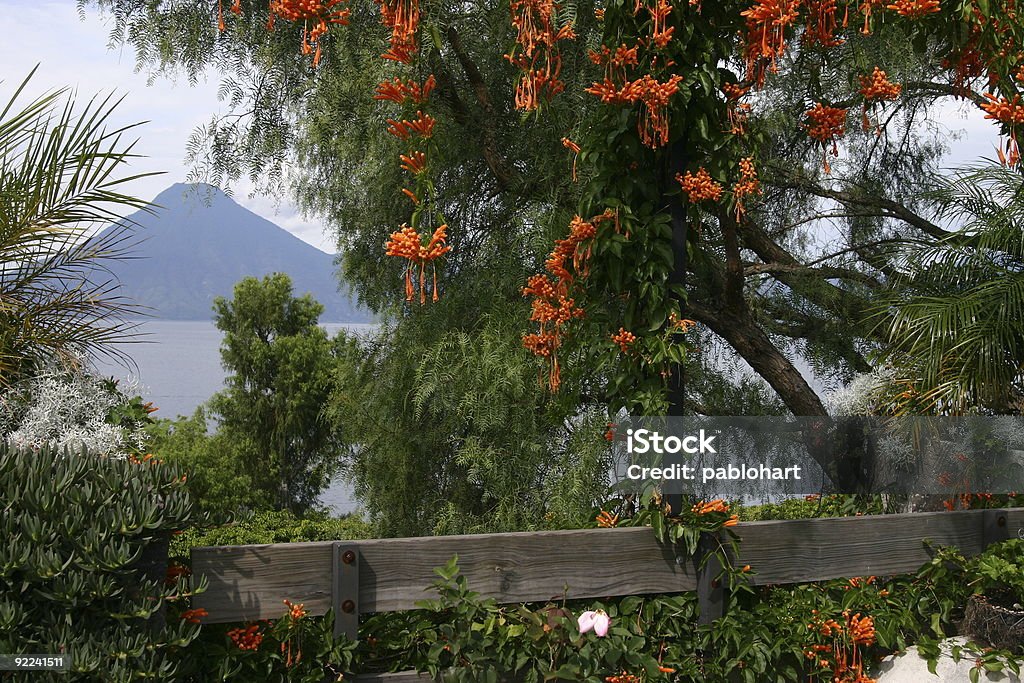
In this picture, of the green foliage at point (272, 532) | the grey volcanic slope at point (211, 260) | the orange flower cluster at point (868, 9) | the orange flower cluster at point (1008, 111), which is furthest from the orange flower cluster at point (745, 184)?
the grey volcanic slope at point (211, 260)

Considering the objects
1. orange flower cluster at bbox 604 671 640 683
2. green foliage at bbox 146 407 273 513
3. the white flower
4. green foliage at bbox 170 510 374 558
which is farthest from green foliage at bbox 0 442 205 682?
green foliage at bbox 146 407 273 513

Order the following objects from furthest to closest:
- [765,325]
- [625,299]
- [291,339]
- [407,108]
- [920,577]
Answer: [291,339] < [765,325] < [920,577] < [625,299] < [407,108]

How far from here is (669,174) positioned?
3.03 meters

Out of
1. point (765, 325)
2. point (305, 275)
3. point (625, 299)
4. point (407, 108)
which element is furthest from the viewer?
point (305, 275)

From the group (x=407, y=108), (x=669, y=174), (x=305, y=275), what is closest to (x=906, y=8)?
(x=669, y=174)

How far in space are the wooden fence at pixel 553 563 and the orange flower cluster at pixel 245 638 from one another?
55 mm

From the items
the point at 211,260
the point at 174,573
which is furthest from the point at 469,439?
the point at 211,260

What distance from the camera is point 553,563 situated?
9.32 feet

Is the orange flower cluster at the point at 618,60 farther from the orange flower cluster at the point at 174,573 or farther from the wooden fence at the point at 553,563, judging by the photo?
the orange flower cluster at the point at 174,573

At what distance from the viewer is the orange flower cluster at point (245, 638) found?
8.15 ft

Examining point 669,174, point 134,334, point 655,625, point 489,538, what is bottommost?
point 655,625

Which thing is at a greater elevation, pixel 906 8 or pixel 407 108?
pixel 906 8

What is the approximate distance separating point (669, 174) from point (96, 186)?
215 centimetres

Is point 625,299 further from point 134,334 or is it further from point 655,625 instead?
point 134,334
